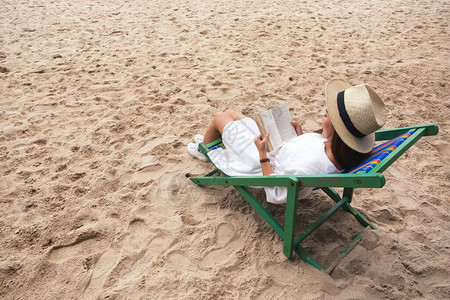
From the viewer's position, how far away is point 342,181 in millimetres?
1474

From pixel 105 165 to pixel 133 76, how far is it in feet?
6.11

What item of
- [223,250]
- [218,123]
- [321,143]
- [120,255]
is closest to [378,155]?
[321,143]

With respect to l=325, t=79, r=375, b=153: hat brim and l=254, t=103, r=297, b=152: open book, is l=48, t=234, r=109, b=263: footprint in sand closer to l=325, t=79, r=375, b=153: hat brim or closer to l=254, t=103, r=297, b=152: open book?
l=254, t=103, r=297, b=152: open book

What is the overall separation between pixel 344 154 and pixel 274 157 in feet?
1.82

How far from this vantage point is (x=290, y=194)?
5.74 ft

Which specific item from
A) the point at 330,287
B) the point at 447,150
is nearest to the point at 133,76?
the point at 330,287

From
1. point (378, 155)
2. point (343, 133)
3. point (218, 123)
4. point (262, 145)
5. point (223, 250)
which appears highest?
point (343, 133)

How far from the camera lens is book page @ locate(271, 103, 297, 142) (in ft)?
7.01

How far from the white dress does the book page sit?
0.09 m

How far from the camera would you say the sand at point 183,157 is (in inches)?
76.8

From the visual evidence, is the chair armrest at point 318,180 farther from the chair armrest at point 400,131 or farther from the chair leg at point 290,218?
the chair armrest at point 400,131

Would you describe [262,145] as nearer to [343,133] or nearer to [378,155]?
[343,133]

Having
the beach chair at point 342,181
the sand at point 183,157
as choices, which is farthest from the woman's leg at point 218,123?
the beach chair at point 342,181

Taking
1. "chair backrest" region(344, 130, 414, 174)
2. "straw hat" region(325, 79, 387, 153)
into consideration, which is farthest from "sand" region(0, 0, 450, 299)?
"straw hat" region(325, 79, 387, 153)
